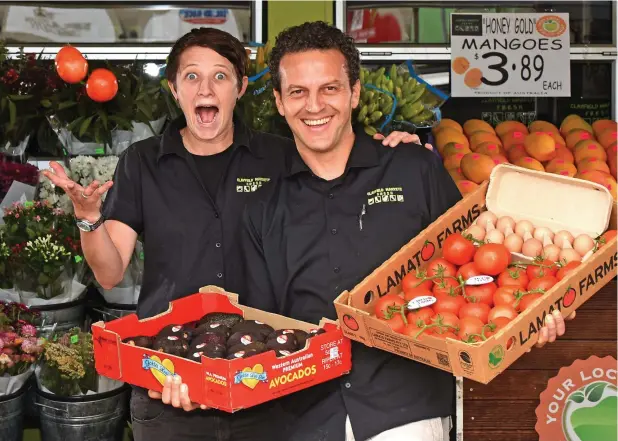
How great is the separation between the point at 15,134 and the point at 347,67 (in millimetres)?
2128

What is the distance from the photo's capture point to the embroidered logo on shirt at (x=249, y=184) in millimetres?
2881

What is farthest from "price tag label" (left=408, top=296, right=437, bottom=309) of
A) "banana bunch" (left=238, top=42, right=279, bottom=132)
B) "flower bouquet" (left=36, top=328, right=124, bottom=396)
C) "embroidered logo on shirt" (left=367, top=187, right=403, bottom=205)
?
"flower bouquet" (left=36, top=328, right=124, bottom=396)

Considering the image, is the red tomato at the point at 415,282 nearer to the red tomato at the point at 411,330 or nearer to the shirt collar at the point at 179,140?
the red tomato at the point at 411,330

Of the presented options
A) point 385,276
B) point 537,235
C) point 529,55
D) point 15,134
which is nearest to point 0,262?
point 15,134

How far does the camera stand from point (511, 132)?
468 cm

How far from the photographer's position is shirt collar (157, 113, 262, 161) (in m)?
2.91

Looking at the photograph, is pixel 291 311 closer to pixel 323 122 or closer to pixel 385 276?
pixel 385 276

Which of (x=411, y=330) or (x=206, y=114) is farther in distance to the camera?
(x=206, y=114)

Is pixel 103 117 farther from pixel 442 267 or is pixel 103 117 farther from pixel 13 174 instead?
pixel 442 267

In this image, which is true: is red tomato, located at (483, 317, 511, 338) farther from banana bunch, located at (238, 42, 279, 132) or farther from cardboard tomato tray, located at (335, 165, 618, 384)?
banana bunch, located at (238, 42, 279, 132)

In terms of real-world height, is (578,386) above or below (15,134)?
below

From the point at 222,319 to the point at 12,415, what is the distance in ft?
5.08

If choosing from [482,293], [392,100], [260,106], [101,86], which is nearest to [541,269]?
[482,293]

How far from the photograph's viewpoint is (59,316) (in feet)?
13.3
